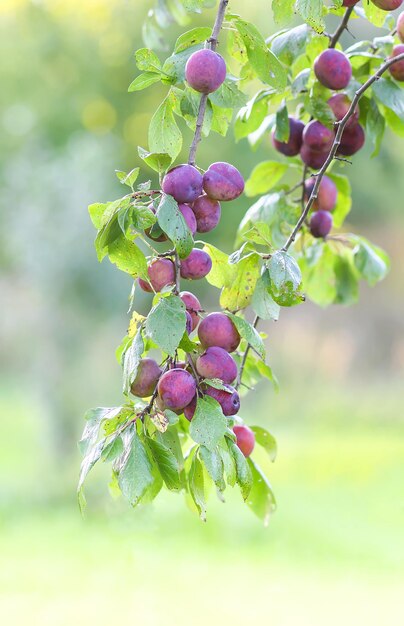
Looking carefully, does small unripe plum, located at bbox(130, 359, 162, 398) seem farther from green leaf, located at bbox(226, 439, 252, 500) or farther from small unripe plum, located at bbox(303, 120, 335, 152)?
small unripe plum, located at bbox(303, 120, 335, 152)

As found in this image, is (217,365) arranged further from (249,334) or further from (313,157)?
(313,157)

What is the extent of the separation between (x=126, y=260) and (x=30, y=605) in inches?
92.4

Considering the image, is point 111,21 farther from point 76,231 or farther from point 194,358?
point 194,358

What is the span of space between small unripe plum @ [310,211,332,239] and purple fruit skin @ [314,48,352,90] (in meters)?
0.16

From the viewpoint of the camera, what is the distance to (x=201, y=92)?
61cm

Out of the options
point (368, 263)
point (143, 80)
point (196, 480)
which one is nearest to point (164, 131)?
point (143, 80)

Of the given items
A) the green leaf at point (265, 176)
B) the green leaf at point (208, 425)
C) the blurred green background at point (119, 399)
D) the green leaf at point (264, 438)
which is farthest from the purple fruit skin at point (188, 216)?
the blurred green background at point (119, 399)

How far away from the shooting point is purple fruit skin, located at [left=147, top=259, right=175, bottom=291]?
0.58 m

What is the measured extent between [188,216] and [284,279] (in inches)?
3.0

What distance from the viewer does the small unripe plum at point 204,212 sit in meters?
0.60

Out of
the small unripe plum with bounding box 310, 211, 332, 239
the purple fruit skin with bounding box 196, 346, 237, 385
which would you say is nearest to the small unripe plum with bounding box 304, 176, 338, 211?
the small unripe plum with bounding box 310, 211, 332, 239

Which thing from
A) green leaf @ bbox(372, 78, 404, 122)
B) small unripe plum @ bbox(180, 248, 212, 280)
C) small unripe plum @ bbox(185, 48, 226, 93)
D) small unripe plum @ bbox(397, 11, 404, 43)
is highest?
small unripe plum @ bbox(397, 11, 404, 43)

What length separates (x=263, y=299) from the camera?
602 millimetres

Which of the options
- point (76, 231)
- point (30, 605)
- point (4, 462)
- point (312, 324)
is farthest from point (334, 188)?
point (312, 324)
